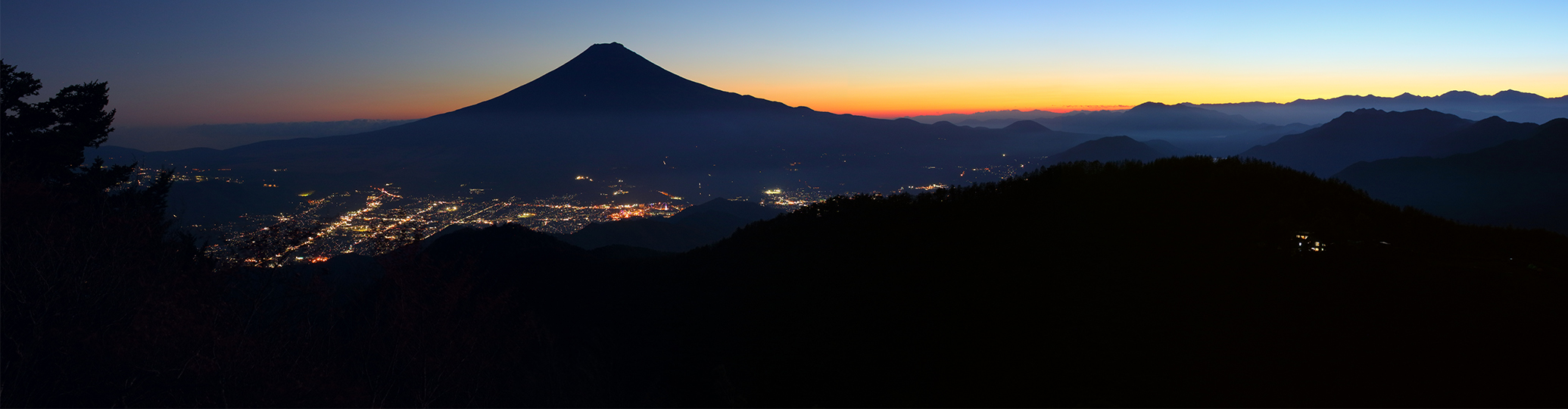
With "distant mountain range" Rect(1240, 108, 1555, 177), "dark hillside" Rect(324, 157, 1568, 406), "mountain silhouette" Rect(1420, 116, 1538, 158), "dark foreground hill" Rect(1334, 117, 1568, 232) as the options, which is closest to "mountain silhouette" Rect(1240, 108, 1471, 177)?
"distant mountain range" Rect(1240, 108, 1555, 177)

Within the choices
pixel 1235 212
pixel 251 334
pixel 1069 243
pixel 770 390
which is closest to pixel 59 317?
pixel 251 334

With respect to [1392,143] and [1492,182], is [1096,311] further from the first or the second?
[1392,143]

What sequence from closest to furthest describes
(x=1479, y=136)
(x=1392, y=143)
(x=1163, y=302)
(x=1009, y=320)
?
(x=1163, y=302) < (x=1009, y=320) < (x=1479, y=136) < (x=1392, y=143)

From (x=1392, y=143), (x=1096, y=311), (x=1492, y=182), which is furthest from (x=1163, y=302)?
(x=1392, y=143)

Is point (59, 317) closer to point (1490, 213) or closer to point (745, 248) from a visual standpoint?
point (745, 248)

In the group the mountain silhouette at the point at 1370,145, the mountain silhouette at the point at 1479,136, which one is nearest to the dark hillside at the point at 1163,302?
the mountain silhouette at the point at 1479,136

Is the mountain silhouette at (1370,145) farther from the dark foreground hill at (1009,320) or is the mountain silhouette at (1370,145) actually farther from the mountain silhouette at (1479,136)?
the dark foreground hill at (1009,320)

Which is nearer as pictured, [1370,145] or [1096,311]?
[1096,311]
